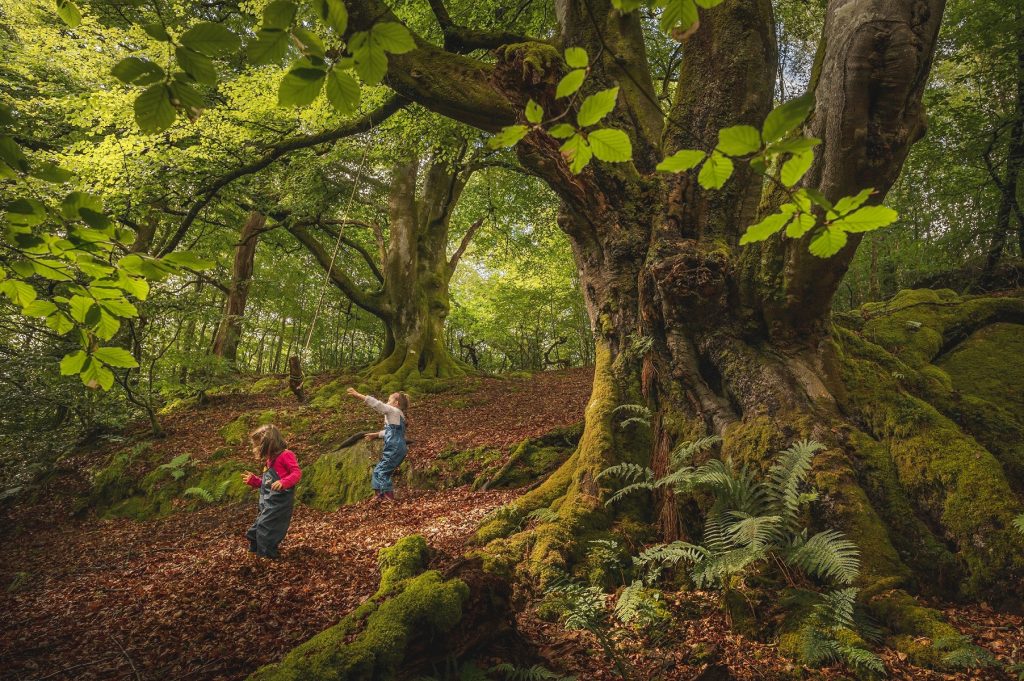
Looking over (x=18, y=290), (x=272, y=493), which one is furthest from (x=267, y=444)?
(x=18, y=290)

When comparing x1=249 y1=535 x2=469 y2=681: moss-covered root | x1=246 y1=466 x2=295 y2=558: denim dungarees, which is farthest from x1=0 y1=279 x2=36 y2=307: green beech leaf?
x1=246 y1=466 x2=295 y2=558: denim dungarees

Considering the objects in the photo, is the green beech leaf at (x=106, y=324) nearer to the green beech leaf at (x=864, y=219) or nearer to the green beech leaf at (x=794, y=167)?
the green beech leaf at (x=794, y=167)

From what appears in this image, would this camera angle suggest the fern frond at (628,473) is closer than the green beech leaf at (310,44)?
No

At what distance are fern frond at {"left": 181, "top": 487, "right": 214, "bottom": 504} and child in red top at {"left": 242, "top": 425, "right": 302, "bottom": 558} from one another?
3.83 m

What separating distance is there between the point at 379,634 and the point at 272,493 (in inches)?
117

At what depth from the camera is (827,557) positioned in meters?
2.76

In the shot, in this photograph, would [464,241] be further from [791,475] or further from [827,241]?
[827,241]

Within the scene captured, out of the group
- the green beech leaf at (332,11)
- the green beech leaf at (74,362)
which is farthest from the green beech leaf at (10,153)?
the green beech leaf at (332,11)

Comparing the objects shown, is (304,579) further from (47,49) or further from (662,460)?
(47,49)

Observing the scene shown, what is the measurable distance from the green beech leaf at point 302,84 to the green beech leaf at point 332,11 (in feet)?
0.36

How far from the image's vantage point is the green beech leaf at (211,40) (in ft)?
3.69

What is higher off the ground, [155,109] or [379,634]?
[155,109]

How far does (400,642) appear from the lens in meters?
2.41

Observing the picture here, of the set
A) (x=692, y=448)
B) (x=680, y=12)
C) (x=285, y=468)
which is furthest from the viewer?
(x=285, y=468)
